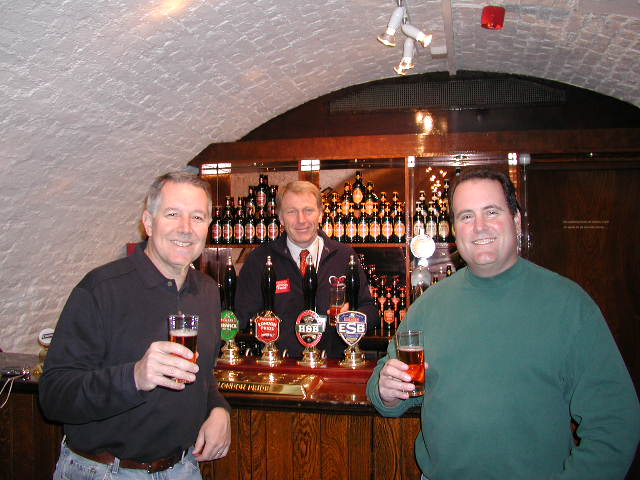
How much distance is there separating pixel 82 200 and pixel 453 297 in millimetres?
3387

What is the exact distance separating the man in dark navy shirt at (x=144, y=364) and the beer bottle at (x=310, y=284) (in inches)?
36.6

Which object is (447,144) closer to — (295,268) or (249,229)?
(295,268)

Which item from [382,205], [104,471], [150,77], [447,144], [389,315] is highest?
[150,77]

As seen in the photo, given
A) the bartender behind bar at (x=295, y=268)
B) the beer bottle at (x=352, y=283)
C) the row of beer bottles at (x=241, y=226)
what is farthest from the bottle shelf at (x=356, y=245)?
the beer bottle at (x=352, y=283)

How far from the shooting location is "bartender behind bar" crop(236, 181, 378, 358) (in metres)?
3.29

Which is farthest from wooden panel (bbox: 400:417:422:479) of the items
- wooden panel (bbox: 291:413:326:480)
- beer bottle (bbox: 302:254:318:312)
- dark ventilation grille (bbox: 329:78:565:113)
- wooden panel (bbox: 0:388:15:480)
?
dark ventilation grille (bbox: 329:78:565:113)

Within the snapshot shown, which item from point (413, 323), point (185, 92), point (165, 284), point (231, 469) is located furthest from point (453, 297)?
point (185, 92)

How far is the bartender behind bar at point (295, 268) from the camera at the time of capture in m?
3.29

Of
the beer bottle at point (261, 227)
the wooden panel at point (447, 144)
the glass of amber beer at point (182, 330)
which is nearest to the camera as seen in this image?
the glass of amber beer at point (182, 330)

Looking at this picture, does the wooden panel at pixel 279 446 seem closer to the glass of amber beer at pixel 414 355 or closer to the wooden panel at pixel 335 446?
the wooden panel at pixel 335 446

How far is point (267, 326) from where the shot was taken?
287 centimetres

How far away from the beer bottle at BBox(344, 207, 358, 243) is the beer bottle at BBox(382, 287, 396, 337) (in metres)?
0.56

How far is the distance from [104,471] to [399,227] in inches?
130

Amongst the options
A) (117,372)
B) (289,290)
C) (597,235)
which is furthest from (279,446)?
(597,235)
